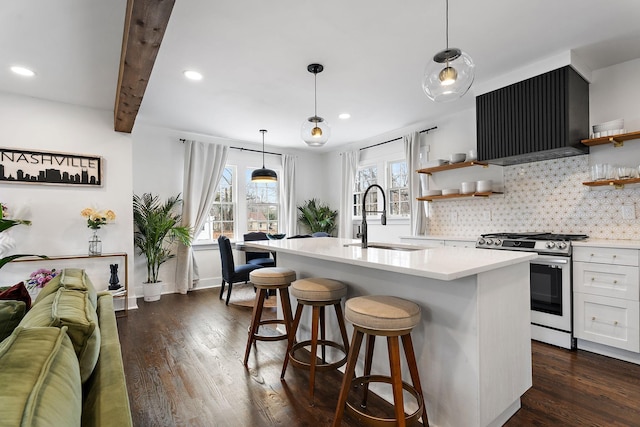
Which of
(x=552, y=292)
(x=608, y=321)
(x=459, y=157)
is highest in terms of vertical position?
(x=459, y=157)

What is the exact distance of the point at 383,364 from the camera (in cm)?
207

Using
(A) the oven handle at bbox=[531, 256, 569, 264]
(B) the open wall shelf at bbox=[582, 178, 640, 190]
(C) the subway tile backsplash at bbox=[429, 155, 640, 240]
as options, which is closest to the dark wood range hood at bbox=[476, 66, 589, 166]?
(C) the subway tile backsplash at bbox=[429, 155, 640, 240]

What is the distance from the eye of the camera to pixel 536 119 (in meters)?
3.04

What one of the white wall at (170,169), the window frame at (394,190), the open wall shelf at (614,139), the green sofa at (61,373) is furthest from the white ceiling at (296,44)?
the green sofa at (61,373)

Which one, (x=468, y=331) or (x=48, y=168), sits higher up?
(x=48, y=168)

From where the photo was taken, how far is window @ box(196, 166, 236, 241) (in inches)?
219

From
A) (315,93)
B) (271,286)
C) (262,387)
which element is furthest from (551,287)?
(315,93)

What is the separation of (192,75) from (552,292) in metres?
3.98

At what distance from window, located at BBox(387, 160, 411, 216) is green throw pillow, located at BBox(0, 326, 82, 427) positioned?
4.79 meters

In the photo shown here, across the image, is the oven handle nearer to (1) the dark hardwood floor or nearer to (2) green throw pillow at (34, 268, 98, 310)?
(1) the dark hardwood floor

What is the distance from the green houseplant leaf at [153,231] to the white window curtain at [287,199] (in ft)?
6.23

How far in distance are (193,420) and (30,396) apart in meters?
1.53

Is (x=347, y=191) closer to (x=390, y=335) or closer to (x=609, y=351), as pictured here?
(x=609, y=351)

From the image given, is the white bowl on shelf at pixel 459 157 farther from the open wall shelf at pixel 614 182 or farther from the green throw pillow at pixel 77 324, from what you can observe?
the green throw pillow at pixel 77 324
